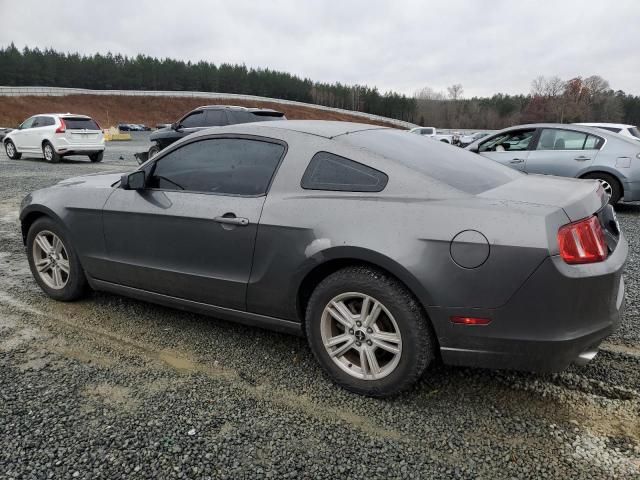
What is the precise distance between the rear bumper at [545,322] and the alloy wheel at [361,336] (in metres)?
0.28

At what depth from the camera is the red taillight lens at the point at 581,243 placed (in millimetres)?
2250

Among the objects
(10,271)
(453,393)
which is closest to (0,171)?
(10,271)

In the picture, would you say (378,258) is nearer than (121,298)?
Yes

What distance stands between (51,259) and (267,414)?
2578 mm

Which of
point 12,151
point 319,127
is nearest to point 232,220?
point 319,127

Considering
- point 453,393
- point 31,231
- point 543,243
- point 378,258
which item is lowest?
point 453,393

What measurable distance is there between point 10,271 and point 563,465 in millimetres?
4941

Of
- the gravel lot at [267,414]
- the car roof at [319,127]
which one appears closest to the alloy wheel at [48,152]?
the gravel lot at [267,414]

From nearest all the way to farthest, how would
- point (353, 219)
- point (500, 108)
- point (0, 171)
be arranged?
point (353, 219)
point (0, 171)
point (500, 108)

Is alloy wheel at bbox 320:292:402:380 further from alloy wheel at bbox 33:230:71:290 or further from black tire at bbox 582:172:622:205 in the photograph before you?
black tire at bbox 582:172:622:205

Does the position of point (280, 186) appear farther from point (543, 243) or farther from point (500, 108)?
point (500, 108)

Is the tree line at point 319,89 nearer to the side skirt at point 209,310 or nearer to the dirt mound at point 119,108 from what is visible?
the dirt mound at point 119,108

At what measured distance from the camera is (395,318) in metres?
2.49

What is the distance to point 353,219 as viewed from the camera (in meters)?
2.59
